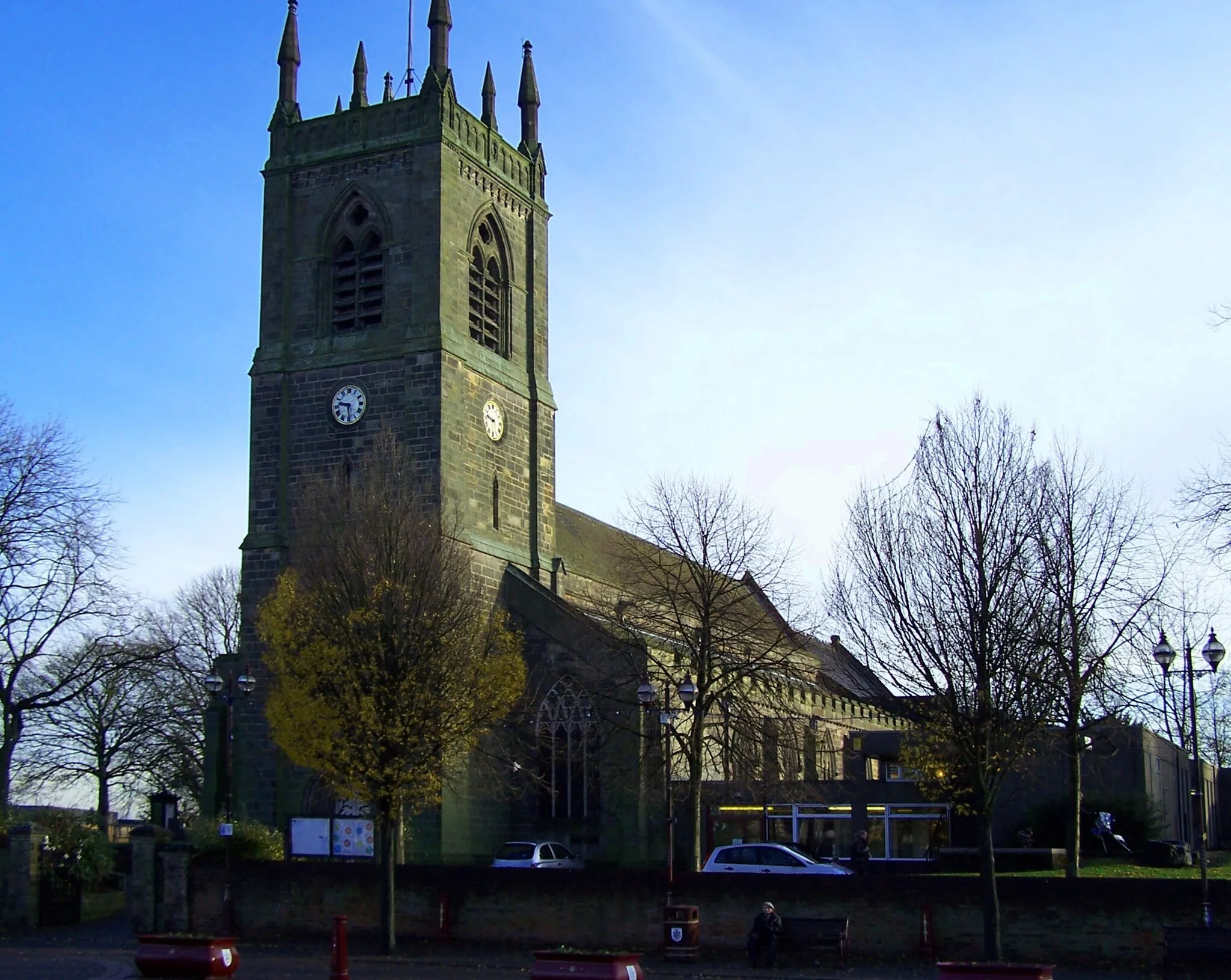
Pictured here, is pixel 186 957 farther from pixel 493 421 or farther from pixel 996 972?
pixel 493 421

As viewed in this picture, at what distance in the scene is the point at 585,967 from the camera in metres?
20.1

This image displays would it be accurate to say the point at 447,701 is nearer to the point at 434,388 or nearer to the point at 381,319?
the point at 434,388

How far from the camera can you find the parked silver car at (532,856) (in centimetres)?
3631

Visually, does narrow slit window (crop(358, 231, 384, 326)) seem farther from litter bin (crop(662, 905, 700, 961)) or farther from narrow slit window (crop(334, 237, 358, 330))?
litter bin (crop(662, 905, 700, 961))

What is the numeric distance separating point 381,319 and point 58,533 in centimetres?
1105

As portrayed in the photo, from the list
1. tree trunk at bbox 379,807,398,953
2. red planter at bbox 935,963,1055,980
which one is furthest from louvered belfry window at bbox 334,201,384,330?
red planter at bbox 935,963,1055,980

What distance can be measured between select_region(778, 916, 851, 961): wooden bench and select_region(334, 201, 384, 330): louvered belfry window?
24177 millimetres

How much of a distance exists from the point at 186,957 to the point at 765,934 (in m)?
9.28

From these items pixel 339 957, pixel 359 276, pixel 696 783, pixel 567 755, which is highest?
pixel 359 276

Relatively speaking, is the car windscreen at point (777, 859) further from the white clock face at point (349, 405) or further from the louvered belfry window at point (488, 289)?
the louvered belfry window at point (488, 289)

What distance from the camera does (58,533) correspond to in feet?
140

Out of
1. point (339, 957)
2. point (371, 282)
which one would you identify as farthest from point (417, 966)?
point (371, 282)

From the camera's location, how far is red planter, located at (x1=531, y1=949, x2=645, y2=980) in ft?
65.4

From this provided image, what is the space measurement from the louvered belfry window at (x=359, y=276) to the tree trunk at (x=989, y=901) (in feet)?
84.8
